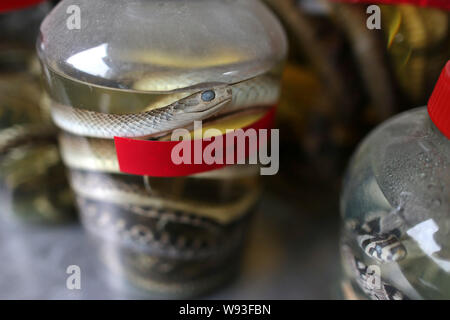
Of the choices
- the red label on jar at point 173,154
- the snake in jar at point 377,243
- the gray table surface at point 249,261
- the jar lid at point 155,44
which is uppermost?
the jar lid at point 155,44

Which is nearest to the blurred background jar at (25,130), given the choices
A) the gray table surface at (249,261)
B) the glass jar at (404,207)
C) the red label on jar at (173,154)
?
the gray table surface at (249,261)

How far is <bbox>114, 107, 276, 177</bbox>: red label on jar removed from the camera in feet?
0.77

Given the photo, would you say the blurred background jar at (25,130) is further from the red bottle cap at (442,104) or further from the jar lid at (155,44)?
the red bottle cap at (442,104)

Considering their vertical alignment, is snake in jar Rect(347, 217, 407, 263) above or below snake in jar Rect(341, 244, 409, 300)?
above

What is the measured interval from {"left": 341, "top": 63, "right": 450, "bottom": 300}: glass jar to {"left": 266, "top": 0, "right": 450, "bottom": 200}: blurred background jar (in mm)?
65

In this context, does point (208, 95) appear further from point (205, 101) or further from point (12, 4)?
point (12, 4)

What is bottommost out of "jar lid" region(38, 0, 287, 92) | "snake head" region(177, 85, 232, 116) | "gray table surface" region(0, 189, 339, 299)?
"gray table surface" region(0, 189, 339, 299)

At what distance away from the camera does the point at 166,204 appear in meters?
0.28

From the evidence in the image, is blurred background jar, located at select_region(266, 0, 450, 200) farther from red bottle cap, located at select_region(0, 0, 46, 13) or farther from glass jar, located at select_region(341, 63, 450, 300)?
red bottle cap, located at select_region(0, 0, 46, 13)

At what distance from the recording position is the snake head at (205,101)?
0.23 meters

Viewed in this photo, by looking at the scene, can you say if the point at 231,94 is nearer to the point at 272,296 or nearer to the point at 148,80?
the point at 148,80

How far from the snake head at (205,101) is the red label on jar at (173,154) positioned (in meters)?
0.02

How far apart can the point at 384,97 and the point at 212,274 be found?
183 millimetres

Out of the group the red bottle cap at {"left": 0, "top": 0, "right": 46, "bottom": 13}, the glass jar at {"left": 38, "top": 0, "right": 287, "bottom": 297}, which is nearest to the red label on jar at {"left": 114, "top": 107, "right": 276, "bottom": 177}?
the glass jar at {"left": 38, "top": 0, "right": 287, "bottom": 297}
